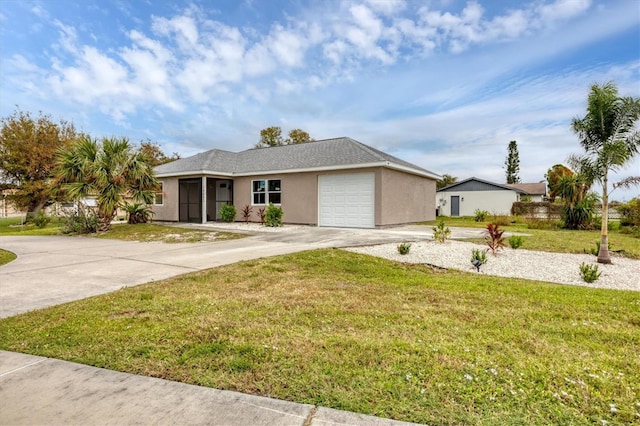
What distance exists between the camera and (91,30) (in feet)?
39.0

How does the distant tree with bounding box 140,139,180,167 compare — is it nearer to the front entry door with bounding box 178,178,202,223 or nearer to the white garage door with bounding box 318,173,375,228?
the front entry door with bounding box 178,178,202,223

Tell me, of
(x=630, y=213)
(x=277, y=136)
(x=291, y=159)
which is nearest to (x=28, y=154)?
(x=291, y=159)

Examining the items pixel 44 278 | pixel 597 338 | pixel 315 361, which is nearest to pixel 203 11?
pixel 44 278

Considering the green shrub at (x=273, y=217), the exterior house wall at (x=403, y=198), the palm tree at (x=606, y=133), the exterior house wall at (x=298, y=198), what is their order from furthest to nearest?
the exterior house wall at (x=298, y=198) → the green shrub at (x=273, y=217) → the exterior house wall at (x=403, y=198) → the palm tree at (x=606, y=133)

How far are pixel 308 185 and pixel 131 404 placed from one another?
583 inches

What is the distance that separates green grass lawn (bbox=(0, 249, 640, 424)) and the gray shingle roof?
10661 millimetres

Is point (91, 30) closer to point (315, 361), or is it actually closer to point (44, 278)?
point (44, 278)

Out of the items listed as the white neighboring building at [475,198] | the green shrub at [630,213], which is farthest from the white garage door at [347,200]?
the white neighboring building at [475,198]

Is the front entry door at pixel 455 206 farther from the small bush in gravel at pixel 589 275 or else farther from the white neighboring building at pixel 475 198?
the small bush in gravel at pixel 589 275

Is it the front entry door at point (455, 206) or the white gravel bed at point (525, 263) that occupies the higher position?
the front entry door at point (455, 206)

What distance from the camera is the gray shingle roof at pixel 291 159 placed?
15.8m

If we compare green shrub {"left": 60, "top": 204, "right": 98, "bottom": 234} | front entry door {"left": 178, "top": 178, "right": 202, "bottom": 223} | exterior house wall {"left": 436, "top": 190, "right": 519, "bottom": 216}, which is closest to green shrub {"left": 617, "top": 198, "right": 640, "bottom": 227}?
exterior house wall {"left": 436, "top": 190, "right": 519, "bottom": 216}

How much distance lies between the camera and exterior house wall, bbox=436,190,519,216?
3055cm

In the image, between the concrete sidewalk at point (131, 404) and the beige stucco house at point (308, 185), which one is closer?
the concrete sidewalk at point (131, 404)
